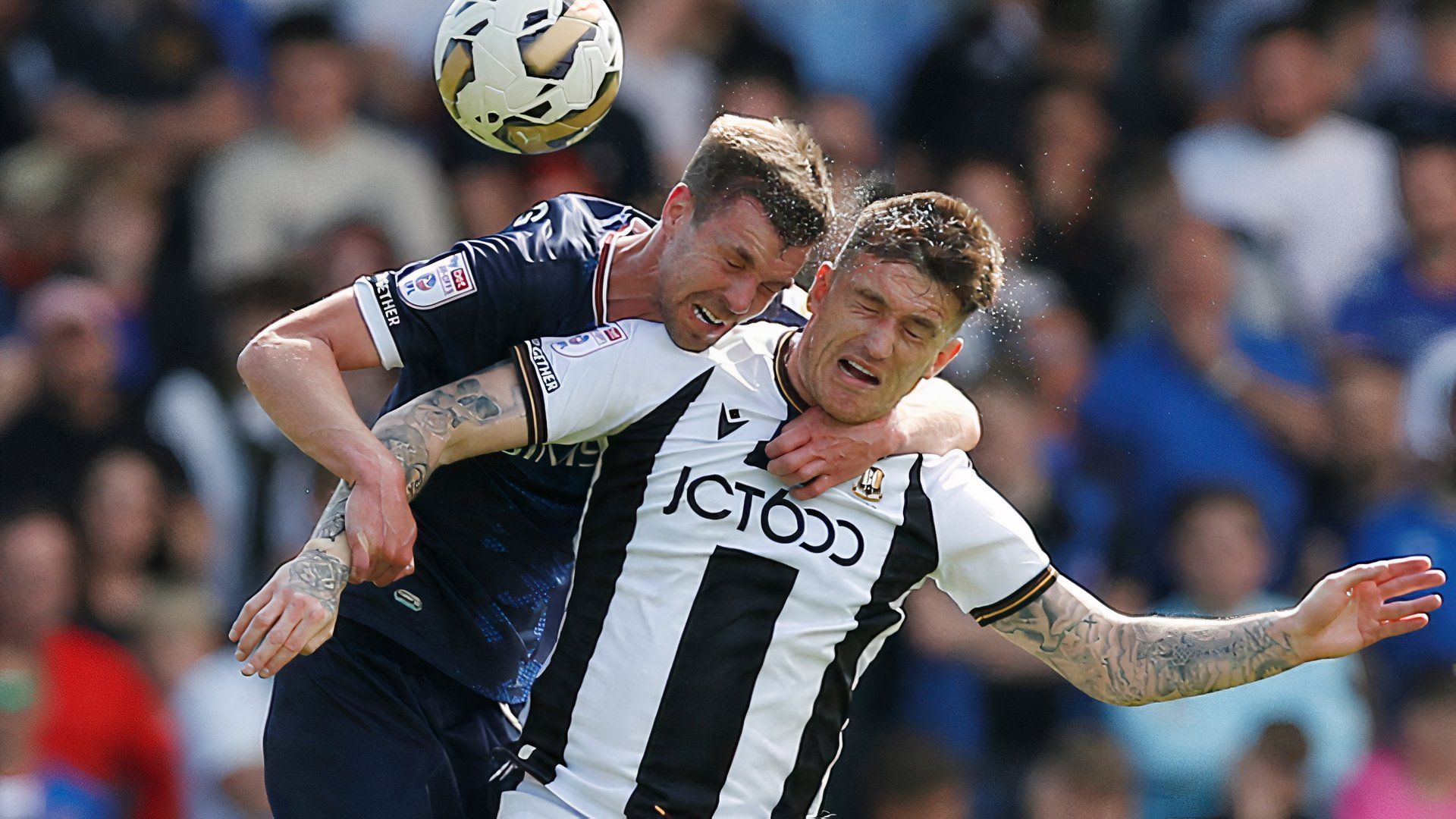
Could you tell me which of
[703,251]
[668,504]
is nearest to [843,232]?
[703,251]

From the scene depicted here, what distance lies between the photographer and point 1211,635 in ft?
14.1

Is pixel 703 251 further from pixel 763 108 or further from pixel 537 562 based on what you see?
pixel 763 108

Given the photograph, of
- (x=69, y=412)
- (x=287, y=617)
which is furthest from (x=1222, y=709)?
(x=69, y=412)

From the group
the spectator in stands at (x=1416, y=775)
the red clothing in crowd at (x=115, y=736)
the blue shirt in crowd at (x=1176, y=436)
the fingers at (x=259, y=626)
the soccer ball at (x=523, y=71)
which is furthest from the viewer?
the blue shirt in crowd at (x=1176, y=436)

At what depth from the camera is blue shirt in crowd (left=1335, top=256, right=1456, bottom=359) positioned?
805 centimetres

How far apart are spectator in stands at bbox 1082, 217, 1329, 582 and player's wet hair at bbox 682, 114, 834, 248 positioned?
352 cm

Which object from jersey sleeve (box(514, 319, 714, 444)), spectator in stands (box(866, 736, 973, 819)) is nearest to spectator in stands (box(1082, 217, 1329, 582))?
spectator in stands (box(866, 736, 973, 819))

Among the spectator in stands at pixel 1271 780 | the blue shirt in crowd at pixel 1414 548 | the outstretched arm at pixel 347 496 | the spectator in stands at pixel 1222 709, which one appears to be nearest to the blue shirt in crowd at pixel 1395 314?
the blue shirt in crowd at pixel 1414 548

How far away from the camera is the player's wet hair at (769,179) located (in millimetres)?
4559

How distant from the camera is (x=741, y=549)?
14.1ft

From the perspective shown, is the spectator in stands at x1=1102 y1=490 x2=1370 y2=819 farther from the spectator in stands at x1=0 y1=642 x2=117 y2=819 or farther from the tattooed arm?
the spectator in stands at x1=0 y1=642 x2=117 y2=819

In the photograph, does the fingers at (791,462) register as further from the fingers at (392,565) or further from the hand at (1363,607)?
the hand at (1363,607)

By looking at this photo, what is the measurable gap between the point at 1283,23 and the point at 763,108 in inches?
101

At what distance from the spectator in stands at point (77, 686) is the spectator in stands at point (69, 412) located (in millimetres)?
284
